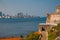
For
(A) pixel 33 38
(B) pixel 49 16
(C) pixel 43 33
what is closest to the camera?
(A) pixel 33 38

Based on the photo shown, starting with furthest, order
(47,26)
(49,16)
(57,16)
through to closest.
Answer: (49,16), (57,16), (47,26)

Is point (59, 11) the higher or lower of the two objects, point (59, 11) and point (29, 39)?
the higher

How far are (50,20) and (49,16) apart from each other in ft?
0.85

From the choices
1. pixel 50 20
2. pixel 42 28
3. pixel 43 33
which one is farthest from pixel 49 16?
pixel 43 33

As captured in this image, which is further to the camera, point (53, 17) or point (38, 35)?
point (53, 17)

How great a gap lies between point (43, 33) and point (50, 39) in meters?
2.98

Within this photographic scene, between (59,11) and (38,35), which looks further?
(59,11)

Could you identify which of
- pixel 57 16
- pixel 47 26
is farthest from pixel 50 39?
pixel 57 16

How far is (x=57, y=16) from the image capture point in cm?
1484

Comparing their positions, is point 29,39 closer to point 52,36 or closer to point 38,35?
point 38,35

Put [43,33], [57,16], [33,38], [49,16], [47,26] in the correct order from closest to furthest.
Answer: [33,38], [43,33], [47,26], [57,16], [49,16]

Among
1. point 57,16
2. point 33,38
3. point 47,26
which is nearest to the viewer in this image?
point 33,38

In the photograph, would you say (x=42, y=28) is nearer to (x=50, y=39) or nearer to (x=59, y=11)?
(x=59, y=11)

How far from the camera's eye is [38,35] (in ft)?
39.8
